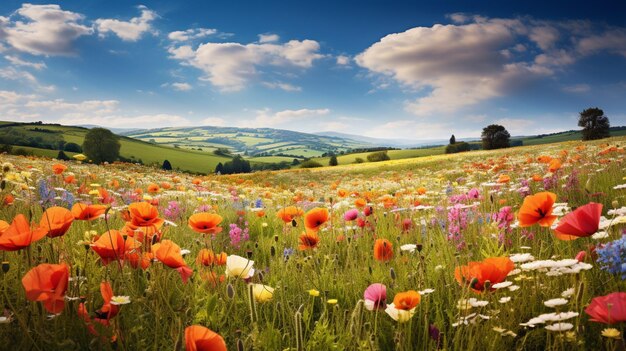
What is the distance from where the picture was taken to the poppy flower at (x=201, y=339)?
3.79 feet

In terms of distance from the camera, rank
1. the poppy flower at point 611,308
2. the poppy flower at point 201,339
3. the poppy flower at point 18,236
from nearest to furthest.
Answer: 1. the poppy flower at point 201,339
2. the poppy flower at point 611,308
3. the poppy flower at point 18,236

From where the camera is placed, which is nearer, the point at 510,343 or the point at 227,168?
the point at 510,343

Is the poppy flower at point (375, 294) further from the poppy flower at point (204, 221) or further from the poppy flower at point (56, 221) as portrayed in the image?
the poppy flower at point (56, 221)

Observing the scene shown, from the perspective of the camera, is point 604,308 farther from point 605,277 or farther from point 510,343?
point 605,277

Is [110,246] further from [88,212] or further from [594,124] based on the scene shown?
[594,124]

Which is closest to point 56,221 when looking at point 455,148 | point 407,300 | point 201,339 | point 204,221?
point 204,221

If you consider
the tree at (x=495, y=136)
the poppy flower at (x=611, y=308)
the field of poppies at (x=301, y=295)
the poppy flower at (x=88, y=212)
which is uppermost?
the tree at (x=495, y=136)

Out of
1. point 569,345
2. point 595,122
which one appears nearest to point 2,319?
point 569,345

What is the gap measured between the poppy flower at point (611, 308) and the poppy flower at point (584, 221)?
1.11 feet

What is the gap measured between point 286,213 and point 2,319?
2.35 metres

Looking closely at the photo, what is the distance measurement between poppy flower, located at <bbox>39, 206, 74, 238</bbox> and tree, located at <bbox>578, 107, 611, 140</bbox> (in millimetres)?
82458

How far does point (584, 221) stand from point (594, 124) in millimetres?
81954

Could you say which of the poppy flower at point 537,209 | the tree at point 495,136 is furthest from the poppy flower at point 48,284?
the tree at point 495,136

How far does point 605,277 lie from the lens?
251 cm
